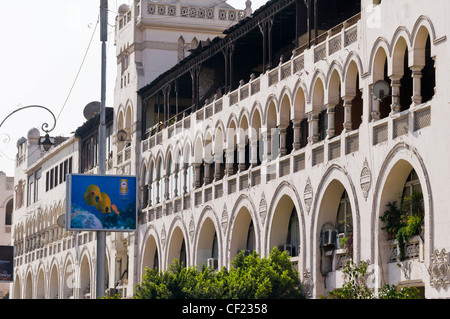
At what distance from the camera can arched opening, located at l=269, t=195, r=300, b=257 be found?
3941 cm

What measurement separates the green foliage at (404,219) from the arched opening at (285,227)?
8.50 m

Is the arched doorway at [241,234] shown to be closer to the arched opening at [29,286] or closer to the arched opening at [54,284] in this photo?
the arched opening at [54,284]

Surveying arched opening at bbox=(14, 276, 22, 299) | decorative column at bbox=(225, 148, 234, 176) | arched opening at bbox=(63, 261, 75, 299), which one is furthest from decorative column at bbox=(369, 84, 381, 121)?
arched opening at bbox=(14, 276, 22, 299)

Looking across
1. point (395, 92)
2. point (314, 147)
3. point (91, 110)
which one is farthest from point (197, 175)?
point (91, 110)

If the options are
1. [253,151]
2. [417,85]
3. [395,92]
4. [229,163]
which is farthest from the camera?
[229,163]

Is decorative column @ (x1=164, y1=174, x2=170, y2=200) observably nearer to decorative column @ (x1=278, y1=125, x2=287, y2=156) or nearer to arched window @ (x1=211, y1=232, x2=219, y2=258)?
arched window @ (x1=211, y1=232, x2=219, y2=258)

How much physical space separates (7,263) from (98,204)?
3658 cm

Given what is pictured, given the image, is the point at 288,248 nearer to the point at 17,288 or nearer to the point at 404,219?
the point at 404,219

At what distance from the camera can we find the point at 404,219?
30312 millimetres

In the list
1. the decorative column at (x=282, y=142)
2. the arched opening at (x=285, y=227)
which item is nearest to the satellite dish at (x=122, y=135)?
the decorative column at (x=282, y=142)

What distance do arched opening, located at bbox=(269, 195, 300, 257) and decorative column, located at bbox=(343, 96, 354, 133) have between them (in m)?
6.06
